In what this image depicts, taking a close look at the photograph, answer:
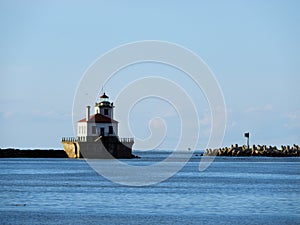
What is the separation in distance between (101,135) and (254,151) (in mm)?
71529

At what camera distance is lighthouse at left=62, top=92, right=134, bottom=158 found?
3871 inches

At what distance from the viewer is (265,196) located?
1706 inches

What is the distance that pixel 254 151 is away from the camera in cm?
16462

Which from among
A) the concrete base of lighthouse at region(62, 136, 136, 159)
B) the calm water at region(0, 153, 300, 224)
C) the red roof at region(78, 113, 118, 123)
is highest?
the red roof at region(78, 113, 118, 123)

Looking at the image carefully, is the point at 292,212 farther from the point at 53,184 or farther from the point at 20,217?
the point at 53,184

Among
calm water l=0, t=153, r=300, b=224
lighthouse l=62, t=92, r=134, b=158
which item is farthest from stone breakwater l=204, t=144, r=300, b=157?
calm water l=0, t=153, r=300, b=224

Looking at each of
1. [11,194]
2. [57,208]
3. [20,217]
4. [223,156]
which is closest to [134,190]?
[11,194]

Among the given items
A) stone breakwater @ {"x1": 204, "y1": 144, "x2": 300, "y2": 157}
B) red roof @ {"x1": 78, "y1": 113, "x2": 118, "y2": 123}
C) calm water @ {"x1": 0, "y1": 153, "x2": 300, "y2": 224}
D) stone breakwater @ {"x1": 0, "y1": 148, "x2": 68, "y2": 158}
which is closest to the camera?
calm water @ {"x1": 0, "y1": 153, "x2": 300, "y2": 224}

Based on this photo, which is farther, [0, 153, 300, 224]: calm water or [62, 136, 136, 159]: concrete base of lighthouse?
[62, 136, 136, 159]: concrete base of lighthouse

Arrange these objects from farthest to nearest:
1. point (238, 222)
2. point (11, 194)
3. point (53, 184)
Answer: point (53, 184) → point (11, 194) → point (238, 222)

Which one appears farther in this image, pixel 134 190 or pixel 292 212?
pixel 134 190

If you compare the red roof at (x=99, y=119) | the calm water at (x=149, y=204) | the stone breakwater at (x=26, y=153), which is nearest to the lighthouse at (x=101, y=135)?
the red roof at (x=99, y=119)

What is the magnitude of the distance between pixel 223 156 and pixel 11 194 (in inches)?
4908

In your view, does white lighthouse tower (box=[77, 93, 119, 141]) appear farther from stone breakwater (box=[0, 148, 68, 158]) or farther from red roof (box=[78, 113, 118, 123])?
stone breakwater (box=[0, 148, 68, 158])
